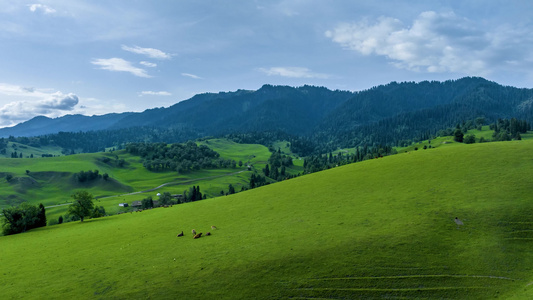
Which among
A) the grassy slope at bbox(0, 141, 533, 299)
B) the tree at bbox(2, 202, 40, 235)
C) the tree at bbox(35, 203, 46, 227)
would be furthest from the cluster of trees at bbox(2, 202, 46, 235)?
the grassy slope at bbox(0, 141, 533, 299)

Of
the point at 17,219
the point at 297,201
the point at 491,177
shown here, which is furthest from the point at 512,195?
the point at 17,219

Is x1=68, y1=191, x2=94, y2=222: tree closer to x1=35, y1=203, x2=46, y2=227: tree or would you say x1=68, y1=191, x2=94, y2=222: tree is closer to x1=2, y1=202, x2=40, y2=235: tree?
x1=35, y1=203, x2=46, y2=227: tree

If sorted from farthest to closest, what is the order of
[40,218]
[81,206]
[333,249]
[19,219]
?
1. [81,206]
2. [40,218]
3. [19,219]
4. [333,249]

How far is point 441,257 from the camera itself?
3378 centimetres

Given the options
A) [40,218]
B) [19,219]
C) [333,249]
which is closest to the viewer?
[333,249]

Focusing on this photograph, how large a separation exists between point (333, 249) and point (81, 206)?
3010 inches

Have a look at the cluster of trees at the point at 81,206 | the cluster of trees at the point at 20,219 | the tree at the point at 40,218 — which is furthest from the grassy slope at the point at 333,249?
the tree at the point at 40,218

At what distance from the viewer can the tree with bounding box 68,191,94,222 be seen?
8181cm

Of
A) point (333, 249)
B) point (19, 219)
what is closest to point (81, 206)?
point (19, 219)

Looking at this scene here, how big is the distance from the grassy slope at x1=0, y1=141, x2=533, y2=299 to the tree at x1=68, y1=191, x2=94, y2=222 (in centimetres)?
2385

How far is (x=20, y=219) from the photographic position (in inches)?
3039

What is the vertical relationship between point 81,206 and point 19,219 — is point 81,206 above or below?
above

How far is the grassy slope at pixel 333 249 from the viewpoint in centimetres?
3091

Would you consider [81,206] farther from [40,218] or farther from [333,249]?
[333,249]
